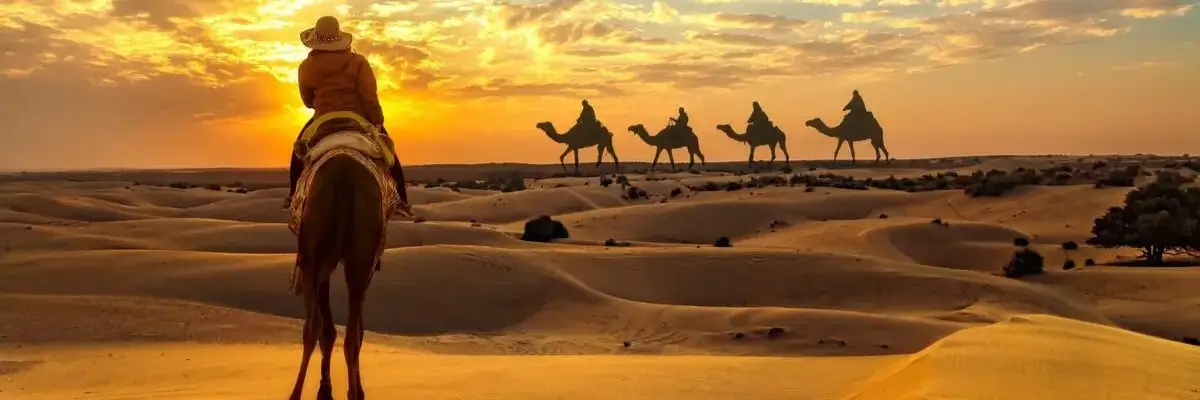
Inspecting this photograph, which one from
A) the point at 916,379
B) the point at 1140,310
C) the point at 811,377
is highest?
the point at 916,379

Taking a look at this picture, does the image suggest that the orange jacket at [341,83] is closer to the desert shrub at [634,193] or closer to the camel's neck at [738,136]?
the desert shrub at [634,193]

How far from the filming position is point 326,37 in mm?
6594

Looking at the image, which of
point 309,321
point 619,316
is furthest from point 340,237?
point 619,316

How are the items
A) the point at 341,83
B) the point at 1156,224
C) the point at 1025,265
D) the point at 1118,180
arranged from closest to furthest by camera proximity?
the point at 341,83
the point at 1025,265
the point at 1156,224
the point at 1118,180

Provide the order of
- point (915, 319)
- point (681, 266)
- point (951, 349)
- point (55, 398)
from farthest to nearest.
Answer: point (681, 266), point (915, 319), point (55, 398), point (951, 349)

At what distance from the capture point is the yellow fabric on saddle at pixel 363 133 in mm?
6172

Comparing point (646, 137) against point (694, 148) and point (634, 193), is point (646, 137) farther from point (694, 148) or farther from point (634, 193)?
point (634, 193)

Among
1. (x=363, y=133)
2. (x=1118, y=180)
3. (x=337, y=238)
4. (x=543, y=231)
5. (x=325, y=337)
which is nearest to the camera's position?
(x=337, y=238)

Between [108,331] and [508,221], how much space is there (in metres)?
23.0

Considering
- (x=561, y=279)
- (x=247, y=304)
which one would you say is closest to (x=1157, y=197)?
(x=561, y=279)

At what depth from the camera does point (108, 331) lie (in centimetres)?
1130

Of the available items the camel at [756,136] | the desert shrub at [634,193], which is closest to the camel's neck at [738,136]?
the camel at [756,136]

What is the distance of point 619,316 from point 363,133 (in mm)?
9395

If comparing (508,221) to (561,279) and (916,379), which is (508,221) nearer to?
(561,279)
